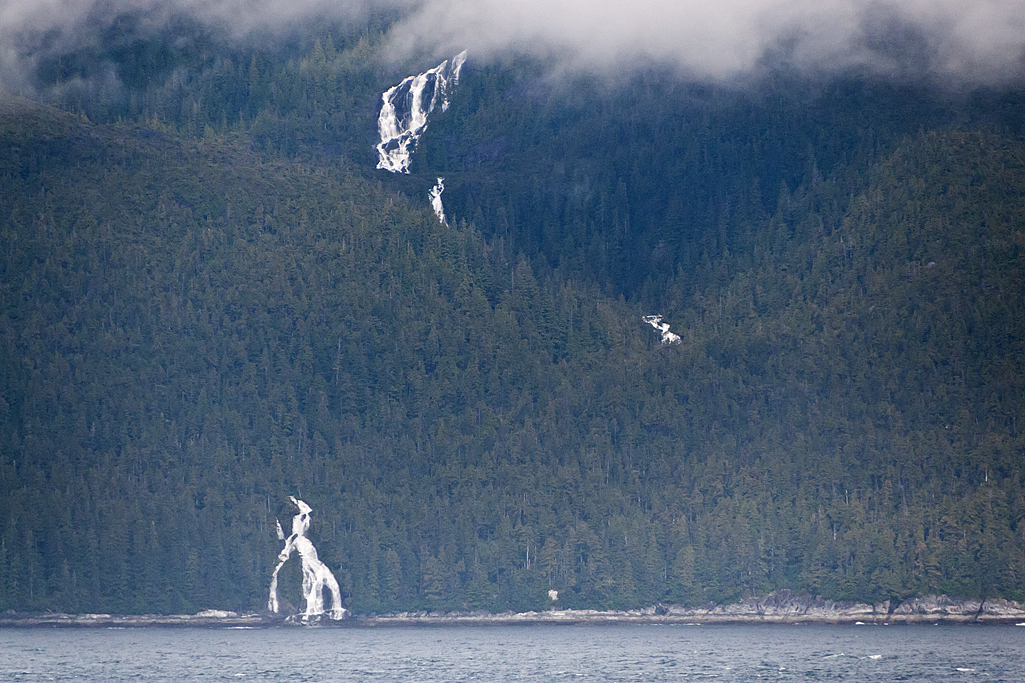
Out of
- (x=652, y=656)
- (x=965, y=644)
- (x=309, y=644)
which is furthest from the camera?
(x=309, y=644)

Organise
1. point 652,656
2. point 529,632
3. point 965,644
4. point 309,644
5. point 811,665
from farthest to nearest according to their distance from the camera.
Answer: point 529,632 → point 309,644 → point 965,644 → point 652,656 → point 811,665

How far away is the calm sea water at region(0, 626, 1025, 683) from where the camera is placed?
12925 cm

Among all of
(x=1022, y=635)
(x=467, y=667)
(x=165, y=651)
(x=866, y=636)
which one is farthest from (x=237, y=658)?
(x=1022, y=635)

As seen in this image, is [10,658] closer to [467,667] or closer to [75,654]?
[75,654]

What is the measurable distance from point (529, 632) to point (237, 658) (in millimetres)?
55407

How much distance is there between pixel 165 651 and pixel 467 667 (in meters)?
39.9

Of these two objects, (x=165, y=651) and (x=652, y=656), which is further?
(x=165, y=651)

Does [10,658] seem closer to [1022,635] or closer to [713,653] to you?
[713,653]

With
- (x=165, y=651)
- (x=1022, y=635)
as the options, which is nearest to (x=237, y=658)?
(x=165, y=651)

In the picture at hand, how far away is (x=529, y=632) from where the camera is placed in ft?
655

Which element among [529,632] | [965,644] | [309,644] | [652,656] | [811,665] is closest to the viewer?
[811,665]

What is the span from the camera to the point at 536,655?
509ft

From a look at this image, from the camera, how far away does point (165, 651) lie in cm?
16350

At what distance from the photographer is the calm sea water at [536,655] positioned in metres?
129
